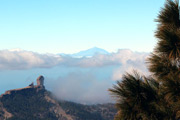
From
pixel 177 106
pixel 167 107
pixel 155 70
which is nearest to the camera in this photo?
pixel 177 106

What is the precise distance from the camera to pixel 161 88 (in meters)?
19.7

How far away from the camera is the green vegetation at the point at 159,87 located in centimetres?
1867

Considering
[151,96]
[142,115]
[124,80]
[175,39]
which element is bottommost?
[142,115]

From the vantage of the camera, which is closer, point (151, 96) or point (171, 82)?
point (171, 82)

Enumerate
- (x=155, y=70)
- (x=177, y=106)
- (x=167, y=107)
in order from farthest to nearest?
(x=155, y=70), (x=167, y=107), (x=177, y=106)

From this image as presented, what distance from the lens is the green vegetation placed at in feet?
61.3

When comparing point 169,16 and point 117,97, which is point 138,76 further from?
point 169,16

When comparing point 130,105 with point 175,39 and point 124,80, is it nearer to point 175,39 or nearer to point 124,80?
point 124,80

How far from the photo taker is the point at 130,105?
64.1ft

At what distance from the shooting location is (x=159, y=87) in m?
20.0

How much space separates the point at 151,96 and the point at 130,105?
1822mm

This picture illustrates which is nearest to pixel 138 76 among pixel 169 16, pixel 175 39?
pixel 175 39

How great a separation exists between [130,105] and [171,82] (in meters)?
3.39

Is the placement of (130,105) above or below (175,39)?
below
